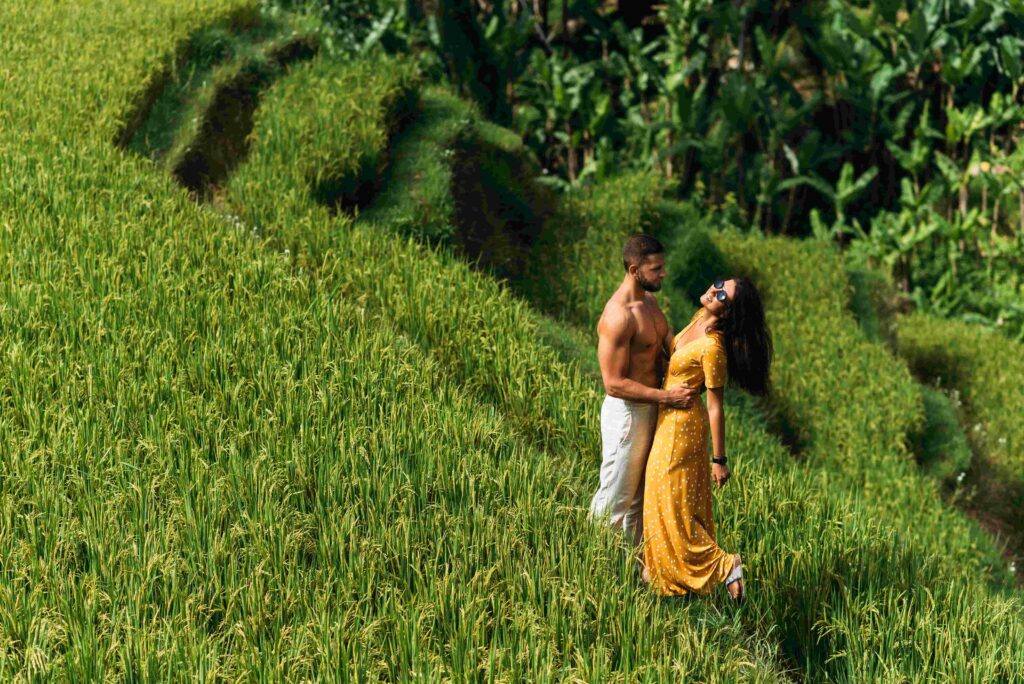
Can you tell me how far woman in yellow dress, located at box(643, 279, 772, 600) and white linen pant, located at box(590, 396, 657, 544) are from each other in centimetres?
11

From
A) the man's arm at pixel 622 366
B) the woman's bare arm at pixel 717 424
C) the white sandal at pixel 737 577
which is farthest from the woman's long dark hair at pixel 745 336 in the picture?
the white sandal at pixel 737 577

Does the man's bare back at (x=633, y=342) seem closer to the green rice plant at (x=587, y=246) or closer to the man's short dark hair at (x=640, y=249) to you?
the man's short dark hair at (x=640, y=249)

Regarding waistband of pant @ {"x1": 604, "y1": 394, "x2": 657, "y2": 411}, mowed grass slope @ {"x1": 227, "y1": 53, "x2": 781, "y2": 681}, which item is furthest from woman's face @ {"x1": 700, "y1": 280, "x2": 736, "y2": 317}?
mowed grass slope @ {"x1": 227, "y1": 53, "x2": 781, "y2": 681}

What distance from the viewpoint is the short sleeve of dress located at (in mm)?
4520

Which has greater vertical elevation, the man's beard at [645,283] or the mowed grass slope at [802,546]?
the man's beard at [645,283]

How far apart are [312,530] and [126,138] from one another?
192 inches

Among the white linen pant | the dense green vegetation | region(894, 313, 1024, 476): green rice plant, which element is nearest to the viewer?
the white linen pant

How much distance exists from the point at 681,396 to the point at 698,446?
0.22 meters

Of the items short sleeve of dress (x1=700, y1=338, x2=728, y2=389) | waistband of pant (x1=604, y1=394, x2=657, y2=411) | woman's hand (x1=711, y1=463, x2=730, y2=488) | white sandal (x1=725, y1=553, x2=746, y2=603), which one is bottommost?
white sandal (x1=725, y1=553, x2=746, y2=603)

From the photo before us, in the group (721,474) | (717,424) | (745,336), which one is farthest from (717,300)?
(721,474)

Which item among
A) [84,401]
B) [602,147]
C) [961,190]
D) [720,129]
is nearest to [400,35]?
[602,147]

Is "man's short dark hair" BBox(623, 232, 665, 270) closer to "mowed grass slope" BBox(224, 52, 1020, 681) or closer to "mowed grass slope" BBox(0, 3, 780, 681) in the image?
"mowed grass slope" BBox(0, 3, 780, 681)

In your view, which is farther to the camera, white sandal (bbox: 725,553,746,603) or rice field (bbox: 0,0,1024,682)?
white sandal (bbox: 725,553,746,603)

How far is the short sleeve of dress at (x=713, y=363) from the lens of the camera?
14.8 ft
